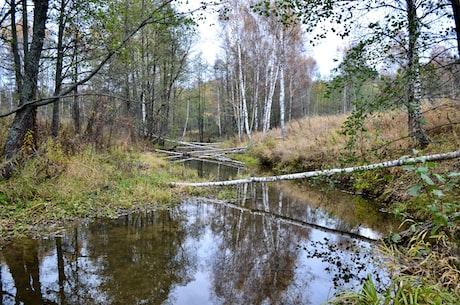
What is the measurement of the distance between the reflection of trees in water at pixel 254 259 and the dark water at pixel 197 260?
0.01 meters

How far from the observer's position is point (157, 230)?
17.7 feet

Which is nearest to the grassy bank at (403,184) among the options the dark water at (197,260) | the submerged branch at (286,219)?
the dark water at (197,260)

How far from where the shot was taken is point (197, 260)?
4.37 metres

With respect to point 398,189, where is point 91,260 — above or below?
below

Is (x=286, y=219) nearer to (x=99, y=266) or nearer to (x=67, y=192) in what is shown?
(x=99, y=266)

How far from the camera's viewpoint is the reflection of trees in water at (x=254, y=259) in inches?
137

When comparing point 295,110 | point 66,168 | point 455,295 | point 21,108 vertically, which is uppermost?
point 295,110

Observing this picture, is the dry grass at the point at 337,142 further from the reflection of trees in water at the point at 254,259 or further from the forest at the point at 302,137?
the reflection of trees in water at the point at 254,259

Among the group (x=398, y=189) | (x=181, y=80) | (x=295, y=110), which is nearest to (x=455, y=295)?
(x=398, y=189)

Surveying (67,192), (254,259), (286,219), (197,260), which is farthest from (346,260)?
(67,192)

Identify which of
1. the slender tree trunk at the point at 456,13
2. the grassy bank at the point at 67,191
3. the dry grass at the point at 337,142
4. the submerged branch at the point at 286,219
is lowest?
the submerged branch at the point at 286,219

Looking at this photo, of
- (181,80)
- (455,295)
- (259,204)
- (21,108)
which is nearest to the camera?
(455,295)

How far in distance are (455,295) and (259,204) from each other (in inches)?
204

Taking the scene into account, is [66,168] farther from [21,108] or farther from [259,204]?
[259,204]
